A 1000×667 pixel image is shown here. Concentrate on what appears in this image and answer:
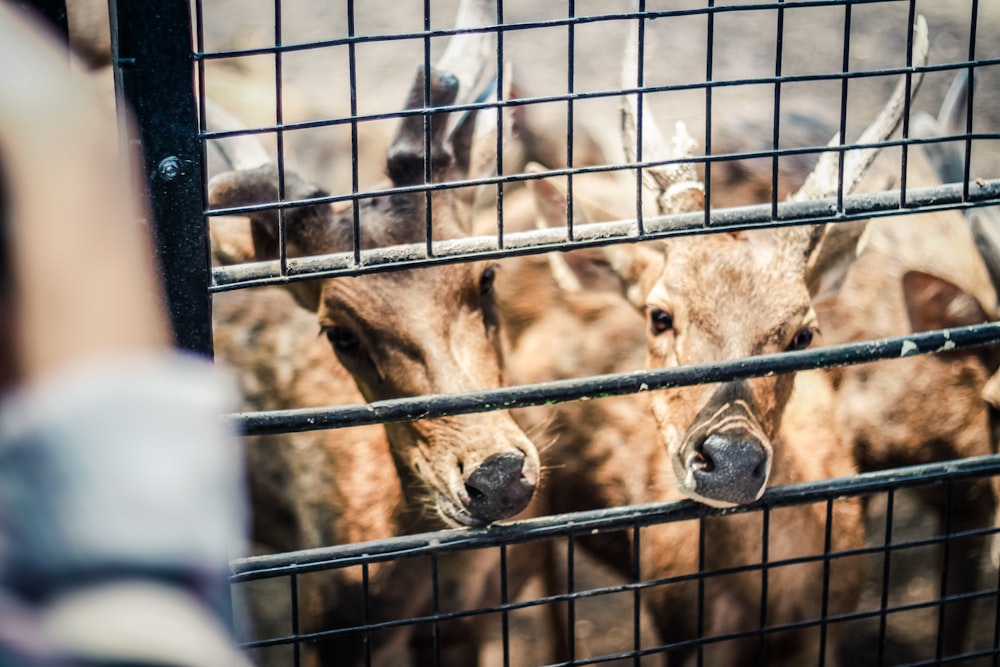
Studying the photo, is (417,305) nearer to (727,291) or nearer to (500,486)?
(500,486)

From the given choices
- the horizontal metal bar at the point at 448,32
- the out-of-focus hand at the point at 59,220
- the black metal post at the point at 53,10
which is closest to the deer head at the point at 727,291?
the horizontal metal bar at the point at 448,32

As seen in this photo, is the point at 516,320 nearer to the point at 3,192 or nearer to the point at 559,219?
the point at 559,219

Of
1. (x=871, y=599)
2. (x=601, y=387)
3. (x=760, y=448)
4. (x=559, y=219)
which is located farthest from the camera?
(x=871, y=599)

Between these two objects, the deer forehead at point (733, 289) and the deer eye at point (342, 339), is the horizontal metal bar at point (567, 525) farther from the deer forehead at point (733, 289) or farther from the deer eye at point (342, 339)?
the deer eye at point (342, 339)

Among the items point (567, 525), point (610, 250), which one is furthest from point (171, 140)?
point (610, 250)

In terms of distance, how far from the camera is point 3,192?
75cm

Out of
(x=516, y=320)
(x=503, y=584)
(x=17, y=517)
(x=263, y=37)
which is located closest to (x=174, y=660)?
(x=17, y=517)

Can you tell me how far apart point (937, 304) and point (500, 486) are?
2.28 m

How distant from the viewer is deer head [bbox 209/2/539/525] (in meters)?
3.04

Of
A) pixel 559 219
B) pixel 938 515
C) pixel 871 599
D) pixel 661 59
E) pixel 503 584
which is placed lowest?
pixel 871 599

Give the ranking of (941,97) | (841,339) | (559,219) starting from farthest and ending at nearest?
(941,97)
(841,339)
(559,219)

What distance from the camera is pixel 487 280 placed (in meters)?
3.51

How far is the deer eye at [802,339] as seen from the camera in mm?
3412

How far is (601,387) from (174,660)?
4.80 ft
